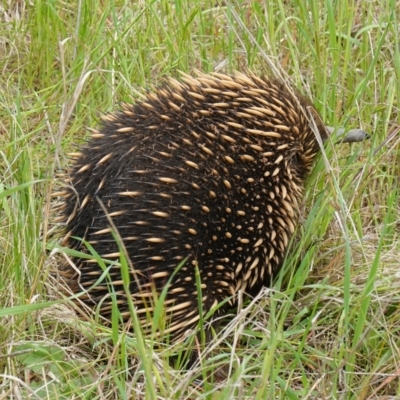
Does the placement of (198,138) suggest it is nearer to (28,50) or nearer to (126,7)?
(126,7)

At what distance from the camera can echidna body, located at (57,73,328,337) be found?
1985 mm

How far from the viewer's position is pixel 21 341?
172 cm

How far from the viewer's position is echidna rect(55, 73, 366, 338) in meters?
1.99

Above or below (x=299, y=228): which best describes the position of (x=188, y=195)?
above

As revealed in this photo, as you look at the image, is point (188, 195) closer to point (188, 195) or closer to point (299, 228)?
point (188, 195)

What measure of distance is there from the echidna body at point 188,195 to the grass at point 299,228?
0.28ft

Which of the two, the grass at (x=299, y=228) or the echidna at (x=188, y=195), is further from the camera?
the echidna at (x=188, y=195)

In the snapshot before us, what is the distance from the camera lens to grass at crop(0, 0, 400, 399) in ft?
5.44

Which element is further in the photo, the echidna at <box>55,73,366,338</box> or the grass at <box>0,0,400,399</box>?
the echidna at <box>55,73,366,338</box>

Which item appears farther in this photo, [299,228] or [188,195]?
[299,228]

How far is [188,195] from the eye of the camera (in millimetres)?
2014

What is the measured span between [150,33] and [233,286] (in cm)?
109

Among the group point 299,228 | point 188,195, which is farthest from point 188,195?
point 299,228

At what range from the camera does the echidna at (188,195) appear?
78.2 inches
